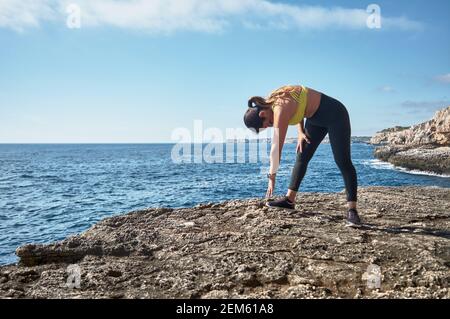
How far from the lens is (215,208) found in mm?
7281

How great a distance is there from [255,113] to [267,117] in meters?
0.21

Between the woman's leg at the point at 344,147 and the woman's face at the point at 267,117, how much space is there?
41.7 inches

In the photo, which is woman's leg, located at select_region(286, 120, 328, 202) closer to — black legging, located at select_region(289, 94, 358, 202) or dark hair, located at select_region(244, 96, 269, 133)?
black legging, located at select_region(289, 94, 358, 202)

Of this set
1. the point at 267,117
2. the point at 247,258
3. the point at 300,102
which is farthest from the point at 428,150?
the point at 247,258

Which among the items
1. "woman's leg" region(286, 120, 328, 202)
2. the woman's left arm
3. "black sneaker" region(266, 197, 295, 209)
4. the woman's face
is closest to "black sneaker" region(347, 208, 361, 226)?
"woman's leg" region(286, 120, 328, 202)

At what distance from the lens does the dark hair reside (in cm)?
552

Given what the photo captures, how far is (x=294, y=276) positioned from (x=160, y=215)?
12.1 feet

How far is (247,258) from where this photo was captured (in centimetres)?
426

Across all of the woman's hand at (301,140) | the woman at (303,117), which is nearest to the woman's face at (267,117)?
the woman at (303,117)

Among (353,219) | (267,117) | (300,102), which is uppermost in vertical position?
(300,102)

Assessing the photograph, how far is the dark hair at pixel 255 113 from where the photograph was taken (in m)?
5.52

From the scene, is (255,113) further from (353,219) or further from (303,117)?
(353,219)

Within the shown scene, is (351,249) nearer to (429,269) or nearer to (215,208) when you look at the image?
(429,269)

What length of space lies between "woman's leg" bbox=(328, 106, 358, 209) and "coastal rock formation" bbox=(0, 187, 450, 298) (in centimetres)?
64
